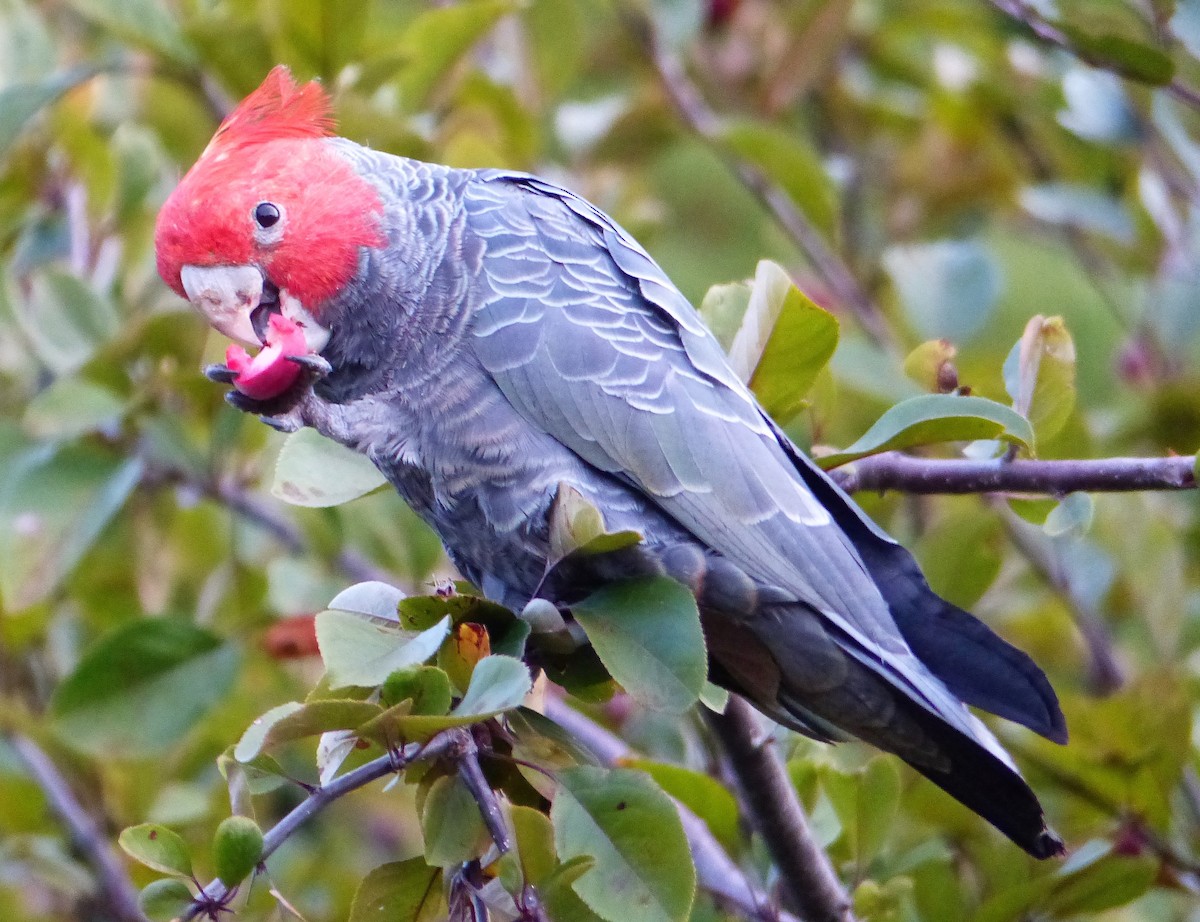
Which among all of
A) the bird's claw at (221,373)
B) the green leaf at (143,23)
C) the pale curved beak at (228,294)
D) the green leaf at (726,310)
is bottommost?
the green leaf at (726,310)

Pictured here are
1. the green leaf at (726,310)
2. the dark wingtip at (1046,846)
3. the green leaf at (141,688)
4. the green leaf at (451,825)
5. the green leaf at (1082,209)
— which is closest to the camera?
the green leaf at (451,825)

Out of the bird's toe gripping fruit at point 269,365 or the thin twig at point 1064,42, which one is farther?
the thin twig at point 1064,42

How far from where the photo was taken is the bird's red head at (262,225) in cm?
202

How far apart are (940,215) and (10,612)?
8.72ft

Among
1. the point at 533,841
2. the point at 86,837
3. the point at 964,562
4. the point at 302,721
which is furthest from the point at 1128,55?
the point at 86,837

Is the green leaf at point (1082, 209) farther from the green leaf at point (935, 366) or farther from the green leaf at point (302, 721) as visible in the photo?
the green leaf at point (302, 721)

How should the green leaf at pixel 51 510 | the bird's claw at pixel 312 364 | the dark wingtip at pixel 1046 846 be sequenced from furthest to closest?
1. the green leaf at pixel 51 510
2. the bird's claw at pixel 312 364
3. the dark wingtip at pixel 1046 846

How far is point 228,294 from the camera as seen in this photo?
80.9 inches

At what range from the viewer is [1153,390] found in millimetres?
3086

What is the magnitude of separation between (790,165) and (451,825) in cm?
179

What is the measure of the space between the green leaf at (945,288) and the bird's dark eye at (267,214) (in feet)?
4.65

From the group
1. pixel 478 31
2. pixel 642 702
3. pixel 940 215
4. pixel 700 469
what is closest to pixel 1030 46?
pixel 940 215

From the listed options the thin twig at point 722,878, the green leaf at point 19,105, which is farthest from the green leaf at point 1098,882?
the green leaf at point 19,105

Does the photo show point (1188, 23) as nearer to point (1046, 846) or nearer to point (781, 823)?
point (1046, 846)
